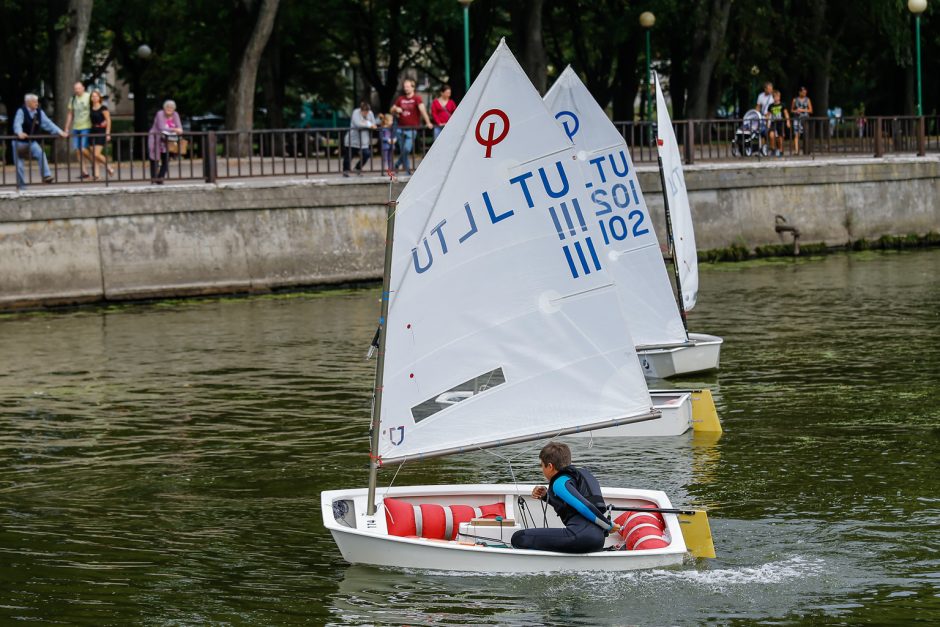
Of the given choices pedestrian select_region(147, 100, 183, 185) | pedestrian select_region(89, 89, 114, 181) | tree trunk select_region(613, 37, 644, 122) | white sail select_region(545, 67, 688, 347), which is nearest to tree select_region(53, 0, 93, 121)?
pedestrian select_region(89, 89, 114, 181)

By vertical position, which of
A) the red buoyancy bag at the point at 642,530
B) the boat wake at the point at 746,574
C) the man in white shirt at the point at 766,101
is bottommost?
the boat wake at the point at 746,574

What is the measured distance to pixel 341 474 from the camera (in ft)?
53.2

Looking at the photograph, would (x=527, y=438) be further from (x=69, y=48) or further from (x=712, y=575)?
(x=69, y=48)

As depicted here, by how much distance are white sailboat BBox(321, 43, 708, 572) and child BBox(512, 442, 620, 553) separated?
567mm

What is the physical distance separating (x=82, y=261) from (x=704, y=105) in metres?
18.5

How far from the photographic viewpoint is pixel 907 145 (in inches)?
1515

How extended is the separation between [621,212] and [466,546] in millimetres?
8683

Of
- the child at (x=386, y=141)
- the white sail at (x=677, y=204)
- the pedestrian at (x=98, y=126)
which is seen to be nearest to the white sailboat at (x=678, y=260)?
the white sail at (x=677, y=204)

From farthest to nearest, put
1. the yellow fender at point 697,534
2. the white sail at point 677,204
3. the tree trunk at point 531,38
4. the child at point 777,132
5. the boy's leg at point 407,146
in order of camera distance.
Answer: the tree trunk at point 531,38, the child at point 777,132, the boy's leg at point 407,146, the white sail at point 677,204, the yellow fender at point 697,534

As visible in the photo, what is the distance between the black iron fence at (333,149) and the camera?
2973cm

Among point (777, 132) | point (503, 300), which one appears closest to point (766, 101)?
point (777, 132)

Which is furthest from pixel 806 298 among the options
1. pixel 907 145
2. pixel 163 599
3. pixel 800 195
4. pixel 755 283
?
pixel 163 599

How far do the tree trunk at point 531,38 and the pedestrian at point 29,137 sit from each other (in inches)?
535

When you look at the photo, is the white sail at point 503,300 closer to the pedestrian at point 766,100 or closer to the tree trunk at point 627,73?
the pedestrian at point 766,100
